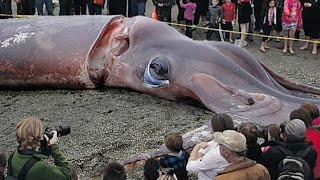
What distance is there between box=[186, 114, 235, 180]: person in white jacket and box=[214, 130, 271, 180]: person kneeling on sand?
13cm

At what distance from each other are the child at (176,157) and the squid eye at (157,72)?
103 inches

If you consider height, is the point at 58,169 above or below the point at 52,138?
below

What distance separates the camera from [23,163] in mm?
4988

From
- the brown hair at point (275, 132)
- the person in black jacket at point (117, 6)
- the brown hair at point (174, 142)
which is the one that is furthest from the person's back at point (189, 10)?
the brown hair at point (174, 142)

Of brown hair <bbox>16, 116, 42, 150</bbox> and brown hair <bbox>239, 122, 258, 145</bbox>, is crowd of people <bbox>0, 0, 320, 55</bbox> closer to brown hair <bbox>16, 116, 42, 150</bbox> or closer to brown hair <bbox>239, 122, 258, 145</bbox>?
brown hair <bbox>239, 122, 258, 145</bbox>

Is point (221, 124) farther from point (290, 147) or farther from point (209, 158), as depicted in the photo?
point (290, 147)

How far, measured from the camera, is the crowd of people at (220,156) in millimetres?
5000

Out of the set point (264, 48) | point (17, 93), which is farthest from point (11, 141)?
point (264, 48)

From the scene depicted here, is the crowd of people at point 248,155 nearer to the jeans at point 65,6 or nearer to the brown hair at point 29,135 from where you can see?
the brown hair at point 29,135

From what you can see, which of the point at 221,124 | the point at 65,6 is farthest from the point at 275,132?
the point at 65,6

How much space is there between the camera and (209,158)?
5.39 m

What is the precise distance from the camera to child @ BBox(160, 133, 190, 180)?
18.9ft

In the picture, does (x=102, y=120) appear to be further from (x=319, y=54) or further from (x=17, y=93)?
(x=319, y=54)

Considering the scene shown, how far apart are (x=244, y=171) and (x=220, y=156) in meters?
0.30
